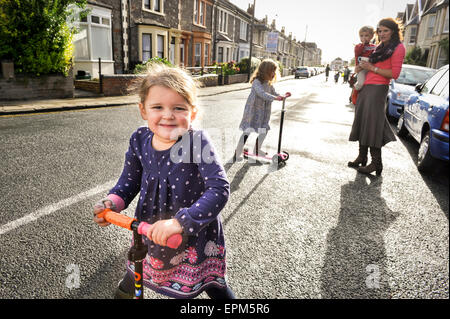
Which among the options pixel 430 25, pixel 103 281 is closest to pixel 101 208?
pixel 103 281

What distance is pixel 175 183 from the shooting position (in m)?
1.47

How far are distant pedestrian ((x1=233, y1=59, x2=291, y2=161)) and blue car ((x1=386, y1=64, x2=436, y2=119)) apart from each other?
5.14m

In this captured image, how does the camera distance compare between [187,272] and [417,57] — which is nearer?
[187,272]

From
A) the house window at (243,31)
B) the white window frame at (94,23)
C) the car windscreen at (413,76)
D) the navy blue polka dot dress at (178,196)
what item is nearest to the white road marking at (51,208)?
the navy blue polka dot dress at (178,196)

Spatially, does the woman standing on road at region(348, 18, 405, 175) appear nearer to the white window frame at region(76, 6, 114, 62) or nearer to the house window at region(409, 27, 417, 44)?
the white window frame at region(76, 6, 114, 62)

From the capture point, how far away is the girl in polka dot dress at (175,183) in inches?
55.4

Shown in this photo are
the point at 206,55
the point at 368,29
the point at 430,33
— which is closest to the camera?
the point at 368,29

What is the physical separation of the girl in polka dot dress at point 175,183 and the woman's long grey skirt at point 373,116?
3541 millimetres

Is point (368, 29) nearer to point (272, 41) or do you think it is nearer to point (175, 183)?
point (175, 183)

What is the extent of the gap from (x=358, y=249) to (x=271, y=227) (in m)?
0.79

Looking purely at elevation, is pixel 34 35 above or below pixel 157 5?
below

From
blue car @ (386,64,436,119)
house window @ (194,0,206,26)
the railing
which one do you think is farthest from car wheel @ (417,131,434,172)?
house window @ (194,0,206,26)

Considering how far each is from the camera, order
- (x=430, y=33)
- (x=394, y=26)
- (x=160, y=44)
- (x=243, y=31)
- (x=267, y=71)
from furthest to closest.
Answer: (x=243, y=31) → (x=430, y=33) → (x=160, y=44) → (x=267, y=71) → (x=394, y=26)

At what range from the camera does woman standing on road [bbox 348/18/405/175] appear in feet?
12.9
